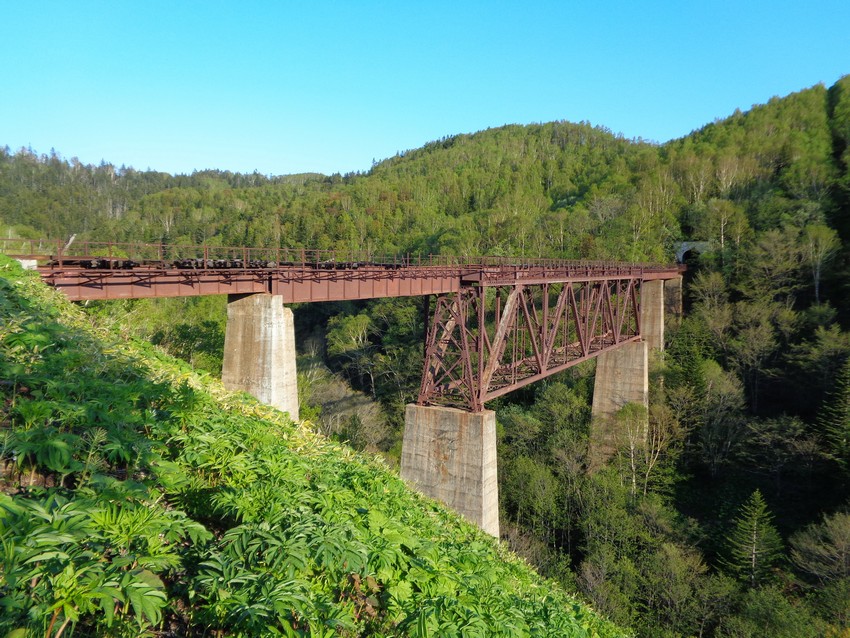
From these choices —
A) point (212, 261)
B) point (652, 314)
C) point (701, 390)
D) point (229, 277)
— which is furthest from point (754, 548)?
point (212, 261)

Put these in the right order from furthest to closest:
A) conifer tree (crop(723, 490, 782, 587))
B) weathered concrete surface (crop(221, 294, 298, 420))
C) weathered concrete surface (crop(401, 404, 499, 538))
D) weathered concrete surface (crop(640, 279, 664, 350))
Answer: weathered concrete surface (crop(640, 279, 664, 350)) → conifer tree (crop(723, 490, 782, 587)) → weathered concrete surface (crop(401, 404, 499, 538)) → weathered concrete surface (crop(221, 294, 298, 420))

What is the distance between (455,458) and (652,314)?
2623 cm

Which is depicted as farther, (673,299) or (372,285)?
(673,299)

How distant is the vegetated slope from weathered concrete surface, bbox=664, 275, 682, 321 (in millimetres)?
41204

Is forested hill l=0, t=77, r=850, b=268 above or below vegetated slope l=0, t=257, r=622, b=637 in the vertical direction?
above

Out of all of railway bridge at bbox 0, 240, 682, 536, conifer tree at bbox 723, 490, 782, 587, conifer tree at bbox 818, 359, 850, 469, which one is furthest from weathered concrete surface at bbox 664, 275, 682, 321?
conifer tree at bbox 723, 490, 782, 587

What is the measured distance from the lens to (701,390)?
33781mm

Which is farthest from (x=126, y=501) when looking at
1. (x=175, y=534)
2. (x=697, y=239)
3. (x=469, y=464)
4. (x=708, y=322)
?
(x=697, y=239)

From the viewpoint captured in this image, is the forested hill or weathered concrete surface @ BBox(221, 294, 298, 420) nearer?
weathered concrete surface @ BBox(221, 294, 298, 420)

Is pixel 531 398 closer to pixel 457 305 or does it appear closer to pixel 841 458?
pixel 841 458

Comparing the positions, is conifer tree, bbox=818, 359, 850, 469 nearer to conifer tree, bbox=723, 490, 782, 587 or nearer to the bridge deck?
conifer tree, bbox=723, 490, 782, 587

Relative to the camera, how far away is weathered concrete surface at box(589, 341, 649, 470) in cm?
3275

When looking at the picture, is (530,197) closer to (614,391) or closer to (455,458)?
(614,391)

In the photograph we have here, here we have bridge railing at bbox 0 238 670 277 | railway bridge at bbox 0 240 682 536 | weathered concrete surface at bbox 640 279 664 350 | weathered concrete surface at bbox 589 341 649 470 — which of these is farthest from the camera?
weathered concrete surface at bbox 640 279 664 350
